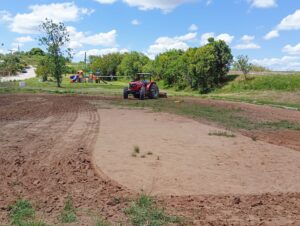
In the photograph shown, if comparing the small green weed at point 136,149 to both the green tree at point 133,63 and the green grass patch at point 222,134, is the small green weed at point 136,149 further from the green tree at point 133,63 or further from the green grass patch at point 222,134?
the green tree at point 133,63

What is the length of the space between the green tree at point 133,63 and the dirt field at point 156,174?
54278 mm

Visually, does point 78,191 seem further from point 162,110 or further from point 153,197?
point 162,110

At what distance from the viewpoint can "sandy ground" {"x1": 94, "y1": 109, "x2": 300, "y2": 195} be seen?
28.3 ft

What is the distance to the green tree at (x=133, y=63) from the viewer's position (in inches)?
2731

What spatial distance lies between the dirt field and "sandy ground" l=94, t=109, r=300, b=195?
2 cm

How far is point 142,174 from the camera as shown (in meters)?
9.23

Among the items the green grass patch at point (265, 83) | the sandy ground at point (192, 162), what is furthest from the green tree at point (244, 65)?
A: the sandy ground at point (192, 162)

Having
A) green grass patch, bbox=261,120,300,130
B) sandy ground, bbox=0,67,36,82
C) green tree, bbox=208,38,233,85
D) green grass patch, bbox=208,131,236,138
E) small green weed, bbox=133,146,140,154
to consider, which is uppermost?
green tree, bbox=208,38,233,85

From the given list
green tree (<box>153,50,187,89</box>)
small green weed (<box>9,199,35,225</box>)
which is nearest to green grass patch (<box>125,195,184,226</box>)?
small green weed (<box>9,199,35,225</box>)

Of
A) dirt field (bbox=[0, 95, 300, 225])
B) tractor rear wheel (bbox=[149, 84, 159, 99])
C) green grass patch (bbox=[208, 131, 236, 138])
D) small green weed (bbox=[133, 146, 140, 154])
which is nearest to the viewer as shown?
dirt field (bbox=[0, 95, 300, 225])

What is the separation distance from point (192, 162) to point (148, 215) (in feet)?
12.8

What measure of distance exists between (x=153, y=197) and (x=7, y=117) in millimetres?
12116

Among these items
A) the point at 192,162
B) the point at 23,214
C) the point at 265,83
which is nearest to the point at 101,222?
the point at 23,214

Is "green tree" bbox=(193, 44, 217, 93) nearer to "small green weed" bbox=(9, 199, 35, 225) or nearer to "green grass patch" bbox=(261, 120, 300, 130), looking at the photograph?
"green grass patch" bbox=(261, 120, 300, 130)
